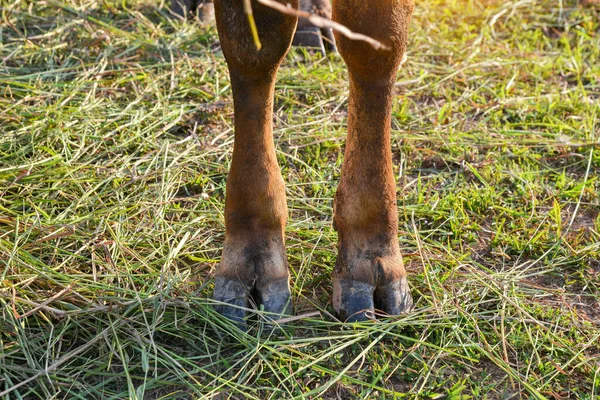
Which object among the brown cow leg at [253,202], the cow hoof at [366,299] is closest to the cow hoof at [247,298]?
the brown cow leg at [253,202]

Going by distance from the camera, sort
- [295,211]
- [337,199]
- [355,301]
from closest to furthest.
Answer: [355,301]
[337,199]
[295,211]

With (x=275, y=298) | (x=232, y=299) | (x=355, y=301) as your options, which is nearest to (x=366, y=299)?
(x=355, y=301)

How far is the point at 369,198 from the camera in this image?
2.59 metres

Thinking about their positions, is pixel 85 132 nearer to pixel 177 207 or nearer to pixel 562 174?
pixel 177 207

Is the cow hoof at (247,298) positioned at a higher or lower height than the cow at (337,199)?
lower

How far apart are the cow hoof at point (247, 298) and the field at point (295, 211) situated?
0.05m

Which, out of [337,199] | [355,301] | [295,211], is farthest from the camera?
[295,211]

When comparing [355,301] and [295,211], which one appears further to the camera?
[295,211]

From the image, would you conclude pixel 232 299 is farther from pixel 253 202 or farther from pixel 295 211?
pixel 295 211

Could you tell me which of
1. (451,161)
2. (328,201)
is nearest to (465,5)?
(451,161)

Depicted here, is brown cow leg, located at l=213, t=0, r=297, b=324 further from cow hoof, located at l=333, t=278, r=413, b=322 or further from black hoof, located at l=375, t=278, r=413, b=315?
black hoof, located at l=375, t=278, r=413, b=315

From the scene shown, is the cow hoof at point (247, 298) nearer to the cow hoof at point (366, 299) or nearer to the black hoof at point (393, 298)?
the cow hoof at point (366, 299)

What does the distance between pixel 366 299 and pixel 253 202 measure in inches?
19.0

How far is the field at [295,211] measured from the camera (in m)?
2.39
